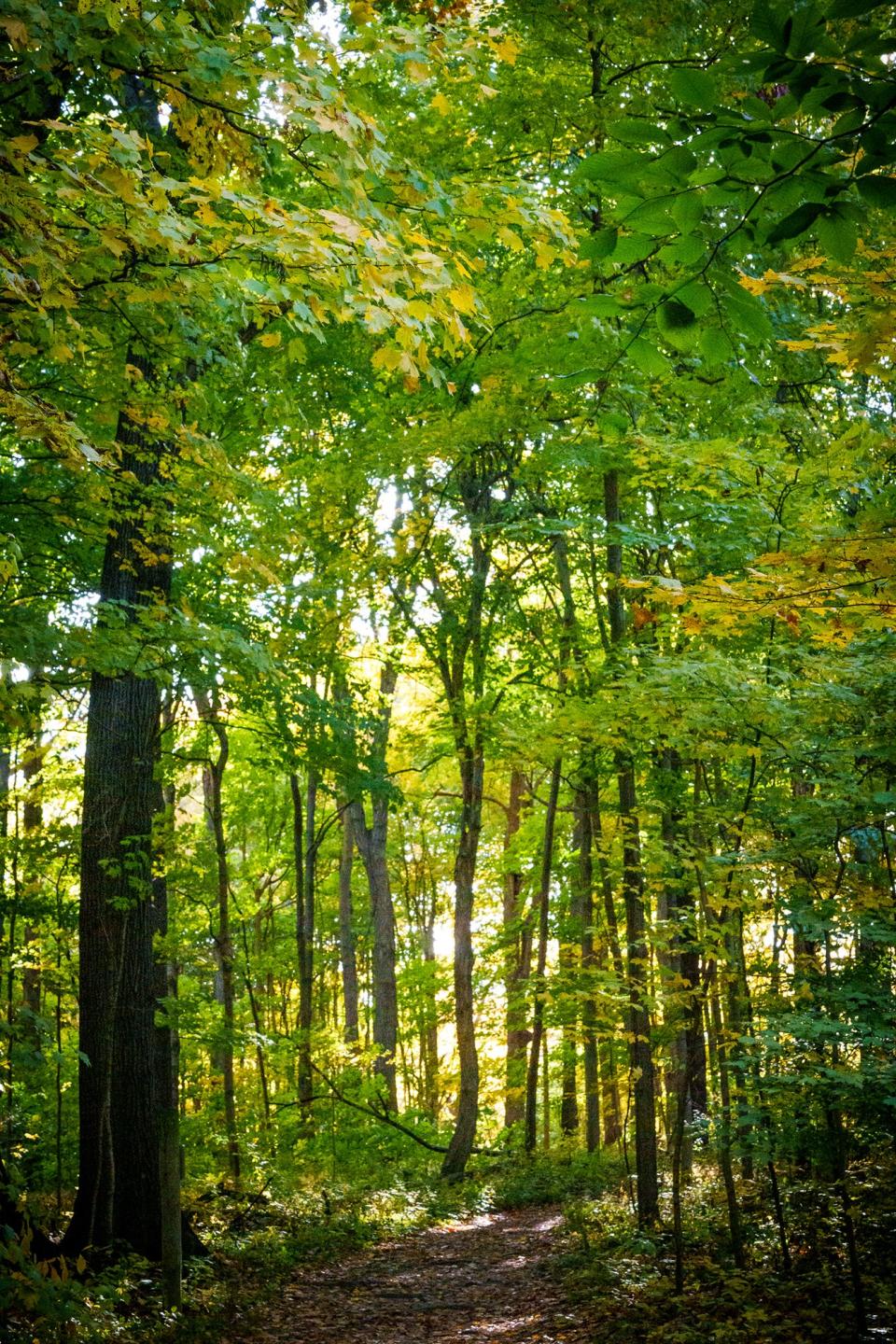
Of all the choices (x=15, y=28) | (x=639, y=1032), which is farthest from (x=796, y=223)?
(x=639, y=1032)

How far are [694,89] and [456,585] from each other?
11490 mm

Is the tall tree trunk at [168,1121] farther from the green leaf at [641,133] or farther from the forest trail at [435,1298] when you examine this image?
the green leaf at [641,133]

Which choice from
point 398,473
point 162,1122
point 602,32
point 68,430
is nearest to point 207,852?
point 162,1122

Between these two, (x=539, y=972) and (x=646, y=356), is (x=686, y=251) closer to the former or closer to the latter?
(x=646, y=356)

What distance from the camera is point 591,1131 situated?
43.7 ft

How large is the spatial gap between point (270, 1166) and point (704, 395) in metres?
8.53

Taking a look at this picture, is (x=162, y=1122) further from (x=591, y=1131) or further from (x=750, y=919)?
(x=591, y=1131)

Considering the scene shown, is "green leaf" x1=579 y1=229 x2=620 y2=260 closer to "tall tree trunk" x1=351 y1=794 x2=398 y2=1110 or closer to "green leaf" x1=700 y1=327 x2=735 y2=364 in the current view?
"green leaf" x1=700 y1=327 x2=735 y2=364

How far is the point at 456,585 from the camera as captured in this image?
1292 centimetres

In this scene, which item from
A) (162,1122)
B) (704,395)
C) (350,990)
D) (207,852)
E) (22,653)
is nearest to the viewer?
(22,653)

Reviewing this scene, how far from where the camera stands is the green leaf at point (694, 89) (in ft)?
4.70

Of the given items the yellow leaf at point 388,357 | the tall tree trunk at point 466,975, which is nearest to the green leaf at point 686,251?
the yellow leaf at point 388,357

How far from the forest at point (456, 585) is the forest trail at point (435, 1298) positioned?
64 mm

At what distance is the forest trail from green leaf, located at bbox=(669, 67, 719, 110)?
632cm
